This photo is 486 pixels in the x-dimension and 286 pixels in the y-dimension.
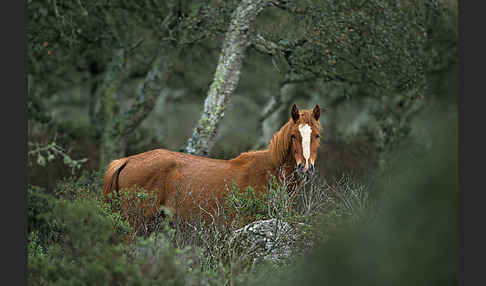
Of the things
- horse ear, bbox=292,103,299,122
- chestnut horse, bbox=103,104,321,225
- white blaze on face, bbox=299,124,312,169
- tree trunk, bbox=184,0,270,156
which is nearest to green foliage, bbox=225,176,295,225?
chestnut horse, bbox=103,104,321,225

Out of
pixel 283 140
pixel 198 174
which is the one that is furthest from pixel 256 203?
pixel 198 174

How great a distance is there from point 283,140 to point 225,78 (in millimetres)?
2577

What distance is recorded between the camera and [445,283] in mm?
2344

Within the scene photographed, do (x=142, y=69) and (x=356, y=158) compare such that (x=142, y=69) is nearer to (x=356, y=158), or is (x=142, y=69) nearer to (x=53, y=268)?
(x=356, y=158)

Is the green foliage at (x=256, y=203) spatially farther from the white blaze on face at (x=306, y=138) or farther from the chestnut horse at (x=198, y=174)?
the white blaze on face at (x=306, y=138)

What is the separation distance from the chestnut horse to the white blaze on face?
24 centimetres

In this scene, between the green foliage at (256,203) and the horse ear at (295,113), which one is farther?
the horse ear at (295,113)

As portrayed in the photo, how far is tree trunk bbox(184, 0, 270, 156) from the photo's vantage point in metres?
8.74

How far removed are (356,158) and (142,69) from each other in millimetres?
6447

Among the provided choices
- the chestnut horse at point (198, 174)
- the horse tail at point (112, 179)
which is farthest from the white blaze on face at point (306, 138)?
the horse tail at point (112, 179)

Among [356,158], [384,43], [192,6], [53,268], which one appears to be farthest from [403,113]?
[53,268]

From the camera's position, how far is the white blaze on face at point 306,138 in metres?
6.21

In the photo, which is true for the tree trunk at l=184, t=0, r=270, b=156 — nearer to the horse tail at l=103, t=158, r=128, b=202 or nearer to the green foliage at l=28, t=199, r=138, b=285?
the horse tail at l=103, t=158, r=128, b=202

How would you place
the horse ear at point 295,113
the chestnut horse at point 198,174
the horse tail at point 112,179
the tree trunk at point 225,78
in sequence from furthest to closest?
the tree trunk at point 225,78
the horse tail at point 112,179
the chestnut horse at point 198,174
the horse ear at point 295,113
